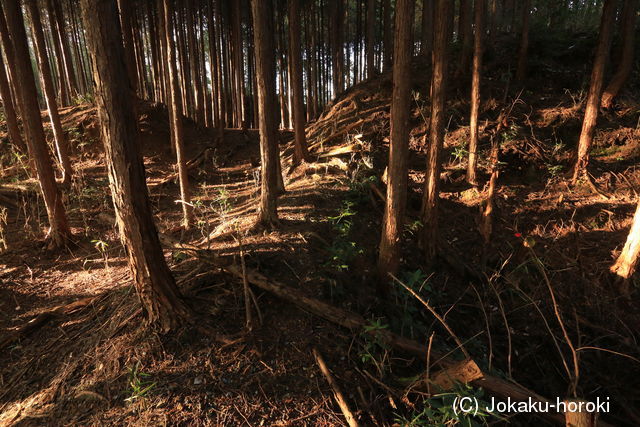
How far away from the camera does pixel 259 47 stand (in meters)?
4.80

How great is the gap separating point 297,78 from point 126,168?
5.56 metres

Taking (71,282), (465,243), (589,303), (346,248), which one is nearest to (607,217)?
(589,303)

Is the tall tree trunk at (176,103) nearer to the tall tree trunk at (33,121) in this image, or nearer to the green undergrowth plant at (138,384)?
the tall tree trunk at (33,121)

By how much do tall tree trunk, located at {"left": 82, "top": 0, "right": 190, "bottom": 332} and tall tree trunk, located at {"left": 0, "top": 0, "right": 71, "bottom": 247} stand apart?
13.2 feet

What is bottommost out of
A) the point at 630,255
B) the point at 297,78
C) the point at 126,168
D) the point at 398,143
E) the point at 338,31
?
the point at 630,255

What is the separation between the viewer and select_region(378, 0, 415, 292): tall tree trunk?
3678 mm

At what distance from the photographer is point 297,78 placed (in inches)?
303

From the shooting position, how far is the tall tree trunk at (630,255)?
4.73m

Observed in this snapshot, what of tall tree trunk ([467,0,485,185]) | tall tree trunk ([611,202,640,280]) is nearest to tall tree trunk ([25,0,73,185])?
tall tree trunk ([467,0,485,185])

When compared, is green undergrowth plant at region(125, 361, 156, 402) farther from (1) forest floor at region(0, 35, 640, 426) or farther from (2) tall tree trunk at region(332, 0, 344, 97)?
(2) tall tree trunk at region(332, 0, 344, 97)

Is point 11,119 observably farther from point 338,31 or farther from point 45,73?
point 338,31

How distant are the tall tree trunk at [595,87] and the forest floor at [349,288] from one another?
1.41 feet

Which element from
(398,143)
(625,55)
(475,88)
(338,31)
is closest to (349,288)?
(398,143)

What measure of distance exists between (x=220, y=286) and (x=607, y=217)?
713cm
